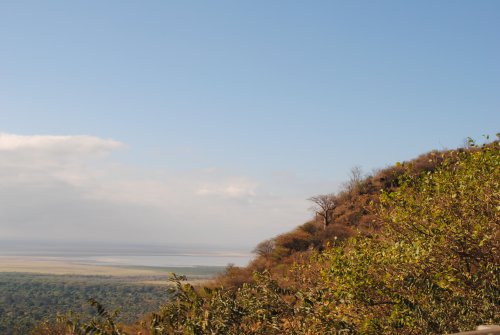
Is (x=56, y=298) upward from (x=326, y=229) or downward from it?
downward

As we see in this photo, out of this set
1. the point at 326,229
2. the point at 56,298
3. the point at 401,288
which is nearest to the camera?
the point at 401,288

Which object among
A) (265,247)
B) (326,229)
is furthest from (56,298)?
(326,229)

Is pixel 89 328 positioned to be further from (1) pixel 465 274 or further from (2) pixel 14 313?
(2) pixel 14 313

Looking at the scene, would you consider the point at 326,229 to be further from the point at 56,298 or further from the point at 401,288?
the point at 56,298

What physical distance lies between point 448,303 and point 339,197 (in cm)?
5054

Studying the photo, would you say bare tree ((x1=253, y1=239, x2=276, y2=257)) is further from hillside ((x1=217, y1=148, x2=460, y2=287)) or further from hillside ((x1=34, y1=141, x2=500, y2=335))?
hillside ((x1=34, y1=141, x2=500, y2=335))

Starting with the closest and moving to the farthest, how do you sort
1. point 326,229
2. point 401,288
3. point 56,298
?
point 401,288, point 326,229, point 56,298

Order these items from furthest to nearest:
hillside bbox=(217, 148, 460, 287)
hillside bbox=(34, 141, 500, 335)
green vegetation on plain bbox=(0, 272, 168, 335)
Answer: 1. green vegetation on plain bbox=(0, 272, 168, 335)
2. hillside bbox=(217, 148, 460, 287)
3. hillside bbox=(34, 141, 500, 335)

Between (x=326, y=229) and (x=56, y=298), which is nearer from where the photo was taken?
(x=326, y=229)

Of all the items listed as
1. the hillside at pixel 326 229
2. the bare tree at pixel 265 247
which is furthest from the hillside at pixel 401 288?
the bare tree at pixel 265 247

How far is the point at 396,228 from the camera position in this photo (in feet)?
50.2

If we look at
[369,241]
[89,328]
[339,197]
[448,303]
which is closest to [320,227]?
[339,197]

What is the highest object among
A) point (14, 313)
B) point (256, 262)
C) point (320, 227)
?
point (320, 227)

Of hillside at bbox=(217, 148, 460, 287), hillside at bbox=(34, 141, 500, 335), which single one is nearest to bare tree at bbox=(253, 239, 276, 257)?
hillside at bbox=(217, 148, 460, 287)
